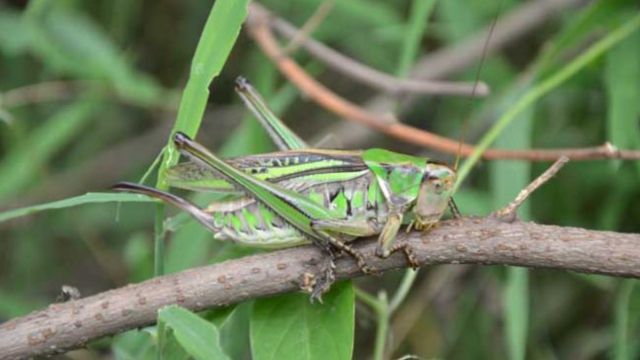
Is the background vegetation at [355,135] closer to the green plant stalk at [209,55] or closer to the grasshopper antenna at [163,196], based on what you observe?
the grasshopper antenna at [163,196]

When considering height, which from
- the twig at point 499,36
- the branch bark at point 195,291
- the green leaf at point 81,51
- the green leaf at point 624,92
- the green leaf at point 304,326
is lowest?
the green leaf at point 304,326

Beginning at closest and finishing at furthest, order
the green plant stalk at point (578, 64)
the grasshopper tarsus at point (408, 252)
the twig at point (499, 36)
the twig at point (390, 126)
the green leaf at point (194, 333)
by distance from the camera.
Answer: the green leaf at point (194, 333)
the grasshopper tarsus at point (408, 252)
the twig at point (390, 126)
the green plant stalk at point (578, 64)
the twig at point (499, 36)

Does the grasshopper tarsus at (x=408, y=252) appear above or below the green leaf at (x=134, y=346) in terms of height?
below

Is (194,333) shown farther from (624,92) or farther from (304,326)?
(624,92)

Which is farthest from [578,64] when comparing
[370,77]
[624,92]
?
[370,77]

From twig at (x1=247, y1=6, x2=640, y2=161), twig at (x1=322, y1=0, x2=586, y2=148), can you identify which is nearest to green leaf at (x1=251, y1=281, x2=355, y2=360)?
twig at (x1=247, y1=6, x2=640, y2=161)

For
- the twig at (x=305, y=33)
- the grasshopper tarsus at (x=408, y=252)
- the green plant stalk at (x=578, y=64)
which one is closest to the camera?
the grasshopper tarsus at (x=408, y=252)

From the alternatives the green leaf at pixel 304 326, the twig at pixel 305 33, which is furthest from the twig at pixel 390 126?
the green leaf at pixel 304 326

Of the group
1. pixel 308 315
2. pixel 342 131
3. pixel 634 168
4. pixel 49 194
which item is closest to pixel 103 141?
pixel 49 194
